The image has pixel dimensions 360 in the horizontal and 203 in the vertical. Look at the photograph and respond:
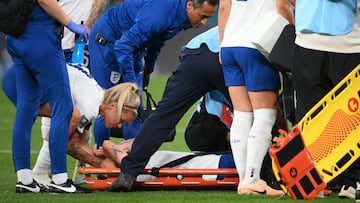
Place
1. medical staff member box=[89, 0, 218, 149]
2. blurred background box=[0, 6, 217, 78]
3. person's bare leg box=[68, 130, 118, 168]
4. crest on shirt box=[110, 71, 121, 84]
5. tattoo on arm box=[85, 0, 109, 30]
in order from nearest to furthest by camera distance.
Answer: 1. person's bare leg box=[68, 130, 118, 168]
2. medical staff member box=[89, 0, 218, 149]
3. crest on shirt box=[110, 71, 121, 84]
4. tattoo on arm box=[85, 0, 109, 30]
5. blurred background box=[0, 6, 217, 78]

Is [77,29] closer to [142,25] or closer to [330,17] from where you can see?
[142,25]

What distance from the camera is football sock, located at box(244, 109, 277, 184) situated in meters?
8.45

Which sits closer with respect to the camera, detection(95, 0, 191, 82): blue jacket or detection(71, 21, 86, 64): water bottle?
detection(71, 21, 86, 64): water bottle

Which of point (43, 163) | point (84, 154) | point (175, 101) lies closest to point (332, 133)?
point (175, 101)

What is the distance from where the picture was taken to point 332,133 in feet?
25.9

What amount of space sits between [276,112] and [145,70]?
2735 mm

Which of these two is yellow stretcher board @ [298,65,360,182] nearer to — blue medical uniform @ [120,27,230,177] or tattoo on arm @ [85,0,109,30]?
blue medical uniform @ [120,27,230,177]

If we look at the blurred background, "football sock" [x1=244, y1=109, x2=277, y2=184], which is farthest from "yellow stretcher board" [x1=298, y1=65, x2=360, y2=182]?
the blurred background

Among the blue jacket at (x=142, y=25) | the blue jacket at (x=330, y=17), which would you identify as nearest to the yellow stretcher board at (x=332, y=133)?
the blue jacket at (x=330, y=17)

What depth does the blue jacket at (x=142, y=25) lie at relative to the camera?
9.85 meters

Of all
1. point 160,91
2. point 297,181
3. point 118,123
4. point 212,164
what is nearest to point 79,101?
point 118,123

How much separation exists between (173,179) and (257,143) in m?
0.81

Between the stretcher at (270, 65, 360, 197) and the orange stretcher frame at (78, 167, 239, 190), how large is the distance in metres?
0.98

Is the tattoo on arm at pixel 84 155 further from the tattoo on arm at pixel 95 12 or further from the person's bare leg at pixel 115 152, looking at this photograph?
the tattoo on arm at pixel 95 12
